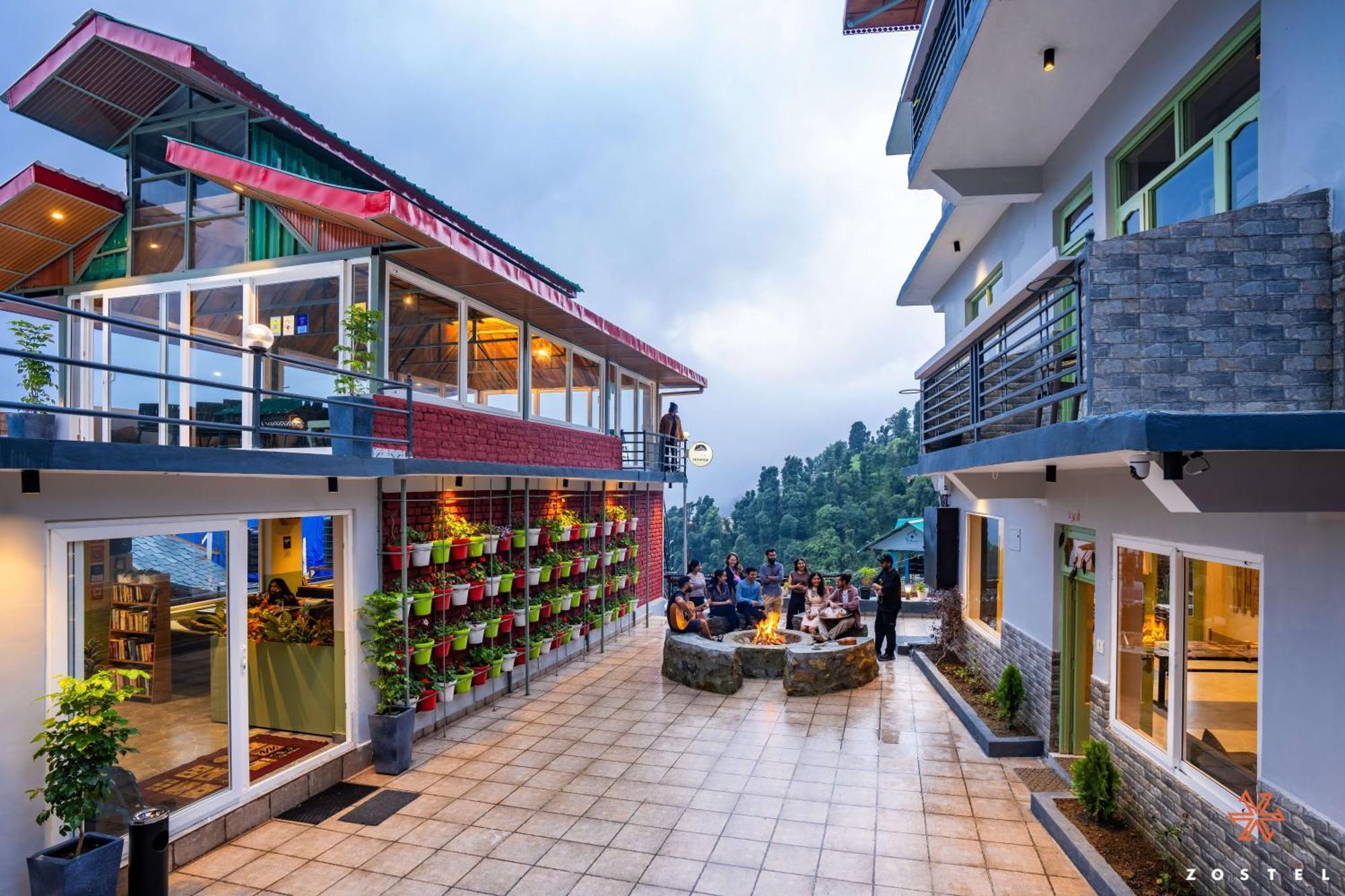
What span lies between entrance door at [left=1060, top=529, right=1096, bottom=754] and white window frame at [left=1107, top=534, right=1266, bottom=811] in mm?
1021

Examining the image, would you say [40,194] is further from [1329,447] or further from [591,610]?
[1329,447]

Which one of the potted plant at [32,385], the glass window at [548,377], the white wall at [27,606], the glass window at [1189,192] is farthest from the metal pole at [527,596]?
the glass window at [1189,192]

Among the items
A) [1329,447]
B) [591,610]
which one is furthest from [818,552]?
[1329,447]

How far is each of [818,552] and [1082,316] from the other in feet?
94.6

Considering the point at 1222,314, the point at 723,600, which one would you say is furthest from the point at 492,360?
the point at 1222,314

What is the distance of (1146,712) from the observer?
233 inches

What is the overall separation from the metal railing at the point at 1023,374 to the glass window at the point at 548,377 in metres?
5.80

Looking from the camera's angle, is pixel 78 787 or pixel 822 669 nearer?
pixel 78 787

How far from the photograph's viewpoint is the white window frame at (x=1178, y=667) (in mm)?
4457

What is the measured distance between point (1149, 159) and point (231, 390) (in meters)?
7.47

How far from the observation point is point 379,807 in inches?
263

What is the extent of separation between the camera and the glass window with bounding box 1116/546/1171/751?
18.7 ft

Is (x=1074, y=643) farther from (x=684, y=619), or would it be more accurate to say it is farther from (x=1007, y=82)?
(x=684, y=619)

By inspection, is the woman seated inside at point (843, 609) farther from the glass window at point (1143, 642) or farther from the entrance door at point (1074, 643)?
the glass window at point (1143, 642)
